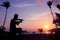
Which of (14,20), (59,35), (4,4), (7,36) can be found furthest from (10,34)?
(4,4)

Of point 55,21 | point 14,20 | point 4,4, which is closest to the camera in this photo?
point 14,20

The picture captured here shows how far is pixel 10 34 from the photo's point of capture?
10594 millimetres

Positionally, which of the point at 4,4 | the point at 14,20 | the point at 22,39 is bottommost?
the point at 22,39

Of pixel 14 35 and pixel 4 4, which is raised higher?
pixel 4 4

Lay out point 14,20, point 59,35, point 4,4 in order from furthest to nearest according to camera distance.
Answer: point 4,4 → point 59,35 → point 14,20

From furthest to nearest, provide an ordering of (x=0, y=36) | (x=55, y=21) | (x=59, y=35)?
(x=55, y=21), (x=59, y=35), (x=0, y=36)

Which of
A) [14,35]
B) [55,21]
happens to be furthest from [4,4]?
[14,35]

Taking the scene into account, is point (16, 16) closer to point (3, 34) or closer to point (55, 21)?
point (3, 34)

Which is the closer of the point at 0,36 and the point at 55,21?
the point at 0,36

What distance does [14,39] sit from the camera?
35.1ft

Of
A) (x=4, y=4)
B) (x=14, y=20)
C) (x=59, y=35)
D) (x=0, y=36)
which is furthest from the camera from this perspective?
(x=4, y=4)

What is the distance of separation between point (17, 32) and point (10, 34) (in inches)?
20.2

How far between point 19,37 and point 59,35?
181 inches

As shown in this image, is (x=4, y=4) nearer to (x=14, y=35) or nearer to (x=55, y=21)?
(x=55, y=21)
